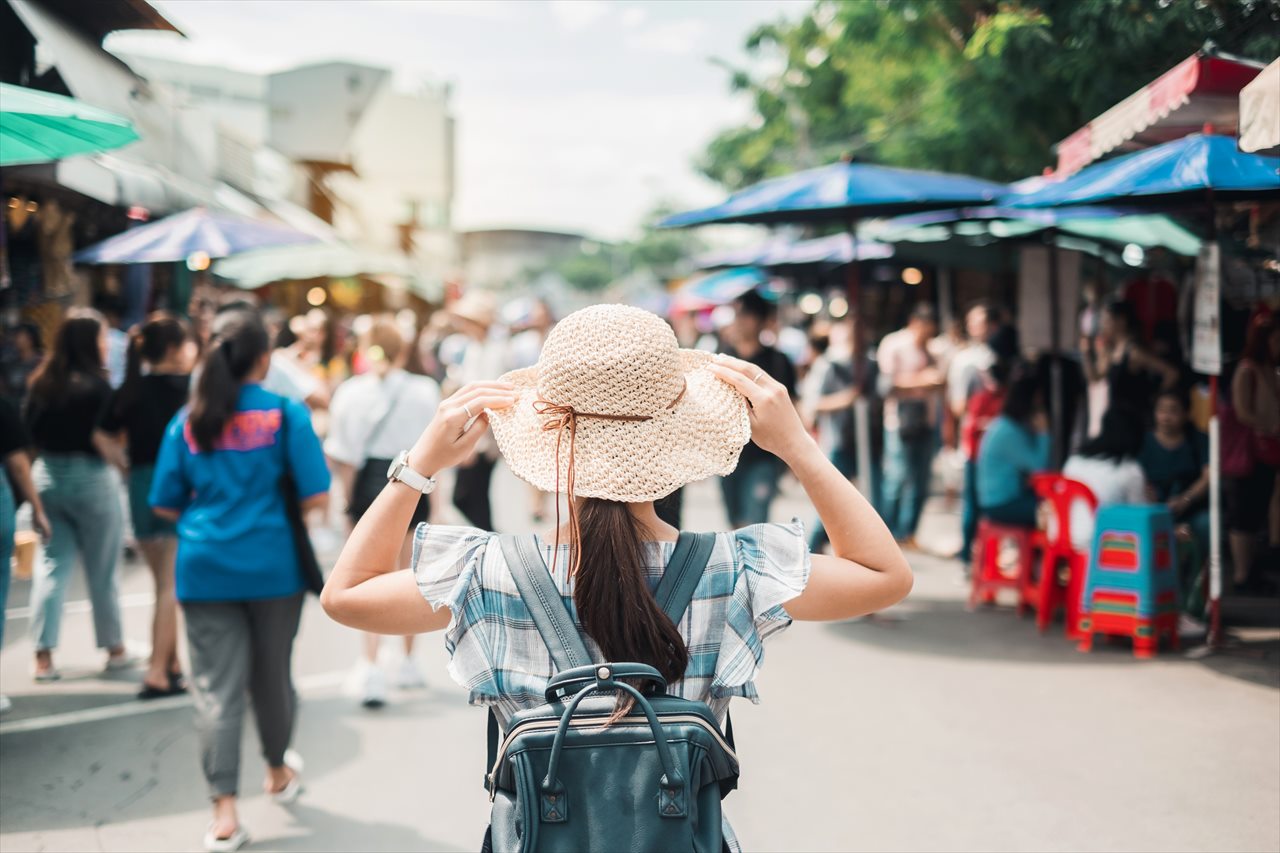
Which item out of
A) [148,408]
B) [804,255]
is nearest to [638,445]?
[148,408]

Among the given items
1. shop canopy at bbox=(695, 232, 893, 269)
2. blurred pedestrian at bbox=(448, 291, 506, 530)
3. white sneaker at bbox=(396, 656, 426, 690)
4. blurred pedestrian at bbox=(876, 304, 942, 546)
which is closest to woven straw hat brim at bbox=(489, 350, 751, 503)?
blurred pedestrian at bbox=(448, 291, 506, 530)

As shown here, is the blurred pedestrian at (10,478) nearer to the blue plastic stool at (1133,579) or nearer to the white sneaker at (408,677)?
the white sneaker at (408,677)

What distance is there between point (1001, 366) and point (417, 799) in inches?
226

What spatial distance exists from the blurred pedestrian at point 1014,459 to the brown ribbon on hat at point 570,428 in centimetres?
575

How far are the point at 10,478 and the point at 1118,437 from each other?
229 inches

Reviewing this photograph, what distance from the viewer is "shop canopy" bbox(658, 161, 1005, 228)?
6.95 m

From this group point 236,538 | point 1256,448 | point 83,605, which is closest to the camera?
point 236,538

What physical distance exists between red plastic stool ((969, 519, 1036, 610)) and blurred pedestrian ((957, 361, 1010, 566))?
3.65ft

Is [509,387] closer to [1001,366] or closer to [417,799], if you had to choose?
[417,799]

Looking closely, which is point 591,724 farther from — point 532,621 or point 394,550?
point 394,550

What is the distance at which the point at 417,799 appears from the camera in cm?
465

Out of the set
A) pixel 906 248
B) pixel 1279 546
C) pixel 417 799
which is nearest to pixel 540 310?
pixel 906 248

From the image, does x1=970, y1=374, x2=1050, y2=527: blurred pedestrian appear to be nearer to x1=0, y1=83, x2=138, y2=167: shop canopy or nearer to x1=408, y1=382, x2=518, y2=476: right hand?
x1=0, y1=83, x2=138, y2=167: shop canopy

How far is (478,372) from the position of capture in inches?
372
